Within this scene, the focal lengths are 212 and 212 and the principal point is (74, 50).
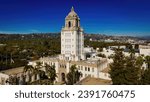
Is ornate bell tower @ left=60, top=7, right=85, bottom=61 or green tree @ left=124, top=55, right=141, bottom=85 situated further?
ornate bell tower @ left=60, top=7, right=85, bottom=61

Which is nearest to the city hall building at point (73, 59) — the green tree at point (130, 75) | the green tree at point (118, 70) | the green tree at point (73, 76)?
the green tree at point (73, 76)

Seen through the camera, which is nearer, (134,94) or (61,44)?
(134,94)

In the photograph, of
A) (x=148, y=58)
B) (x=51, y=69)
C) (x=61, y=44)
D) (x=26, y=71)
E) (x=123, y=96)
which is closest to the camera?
(x=123, y=96)

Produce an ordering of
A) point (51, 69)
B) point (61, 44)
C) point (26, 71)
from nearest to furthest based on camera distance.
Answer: point (26, 71)
point (51, 69)
point (61, 44)

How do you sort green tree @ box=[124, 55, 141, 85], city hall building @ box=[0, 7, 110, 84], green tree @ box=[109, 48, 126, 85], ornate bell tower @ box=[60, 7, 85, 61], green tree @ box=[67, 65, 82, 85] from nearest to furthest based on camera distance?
green tree @ box=[124, 55, 141, 85] → green tree @ box=[109, 48, 126, 85] → green tree @ box=[67, 65, 82, 85] → city hall building @ box=[0, 7, 110, 84] → ornate bell tower @ box=[60, 7, 85, 61]

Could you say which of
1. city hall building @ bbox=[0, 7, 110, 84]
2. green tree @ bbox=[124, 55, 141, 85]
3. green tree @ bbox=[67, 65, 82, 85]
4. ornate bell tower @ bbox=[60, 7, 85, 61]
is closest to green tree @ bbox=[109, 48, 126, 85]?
green tree @ bbox=[124, 55, 141, 85]

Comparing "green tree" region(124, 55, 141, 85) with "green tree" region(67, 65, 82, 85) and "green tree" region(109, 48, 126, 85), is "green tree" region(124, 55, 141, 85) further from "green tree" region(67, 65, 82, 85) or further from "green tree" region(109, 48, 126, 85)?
"green tree" region(67, 65, 82, 85)

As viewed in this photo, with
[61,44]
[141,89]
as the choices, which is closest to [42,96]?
[141,89]

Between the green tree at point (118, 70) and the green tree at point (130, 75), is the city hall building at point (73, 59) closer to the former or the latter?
the green tree at point (118, 70)

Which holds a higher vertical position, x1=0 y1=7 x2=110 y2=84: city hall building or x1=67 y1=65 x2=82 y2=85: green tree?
x1=0 y1=7 x2=110 y2=84: city hall building

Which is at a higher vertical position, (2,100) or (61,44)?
(61,44)

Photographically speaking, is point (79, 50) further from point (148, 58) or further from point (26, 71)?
point (148, 58)
